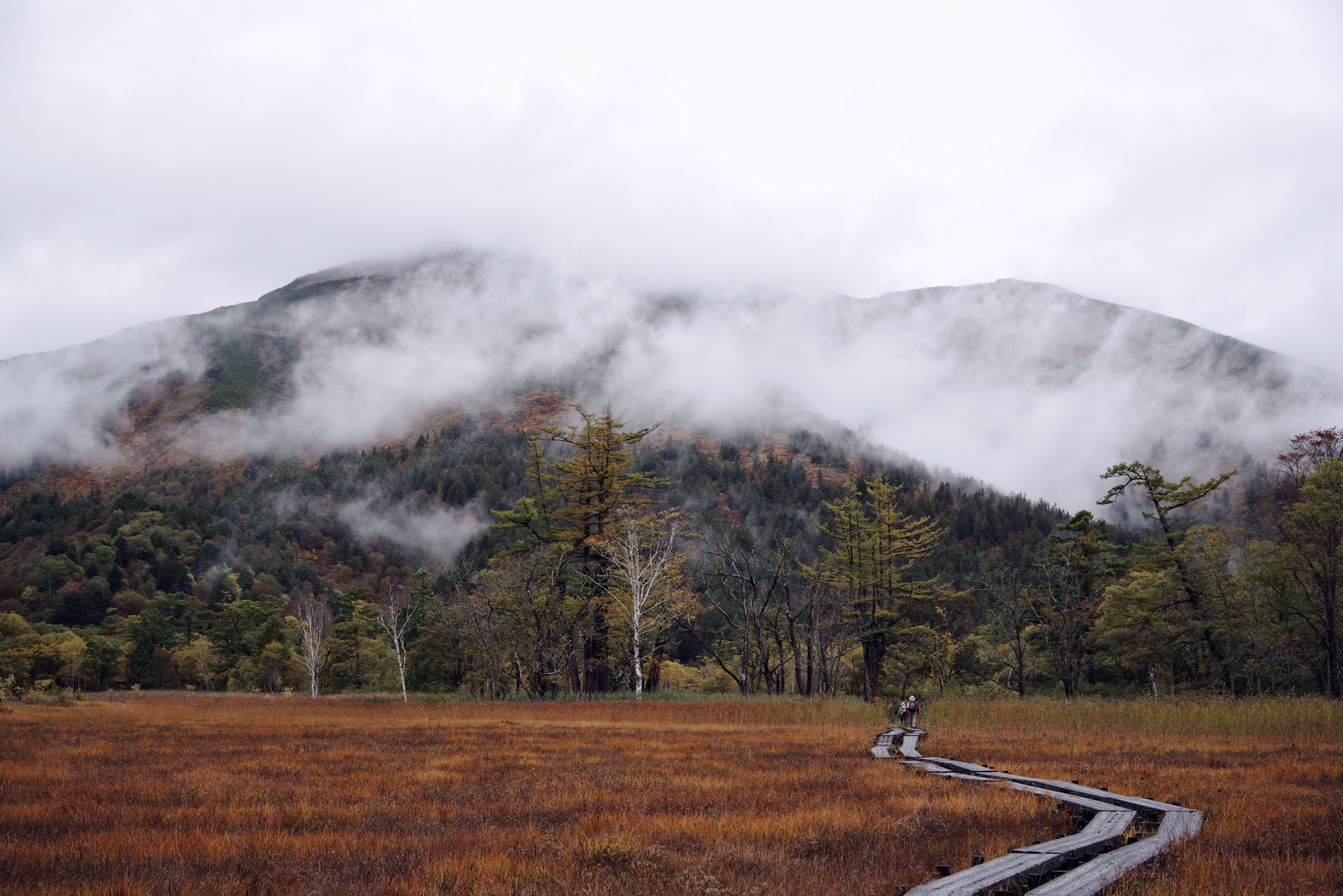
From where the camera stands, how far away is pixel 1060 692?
203ft

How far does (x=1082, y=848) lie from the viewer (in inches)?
282

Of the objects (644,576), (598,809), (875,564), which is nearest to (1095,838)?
(598,809)

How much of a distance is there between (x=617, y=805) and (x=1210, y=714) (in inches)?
931

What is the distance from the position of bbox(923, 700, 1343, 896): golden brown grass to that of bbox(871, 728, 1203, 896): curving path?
0.24 meters

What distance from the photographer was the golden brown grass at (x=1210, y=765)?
6977 mm

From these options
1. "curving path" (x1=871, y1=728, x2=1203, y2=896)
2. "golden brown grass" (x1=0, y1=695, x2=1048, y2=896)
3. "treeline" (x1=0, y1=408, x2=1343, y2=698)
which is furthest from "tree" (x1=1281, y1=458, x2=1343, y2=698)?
"curving path" (x1=871, y1=728, x2=1203, y2=896)

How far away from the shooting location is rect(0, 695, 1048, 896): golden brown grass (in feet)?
21.5

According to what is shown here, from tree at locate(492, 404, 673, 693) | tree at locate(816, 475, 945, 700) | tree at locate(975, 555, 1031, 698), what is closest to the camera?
tree at locate(492, 404, 673, 693)

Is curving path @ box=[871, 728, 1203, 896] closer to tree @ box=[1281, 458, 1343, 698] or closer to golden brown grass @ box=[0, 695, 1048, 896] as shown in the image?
golden brown grass @ box=[0, 695, 1048, 896]

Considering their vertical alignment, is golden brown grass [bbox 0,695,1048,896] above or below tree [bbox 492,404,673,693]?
below

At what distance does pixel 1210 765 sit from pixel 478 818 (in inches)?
596

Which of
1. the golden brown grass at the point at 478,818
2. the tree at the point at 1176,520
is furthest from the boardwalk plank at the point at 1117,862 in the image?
the tree at the point at 1176,520

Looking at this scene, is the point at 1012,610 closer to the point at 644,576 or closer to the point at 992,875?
the point at 644,576

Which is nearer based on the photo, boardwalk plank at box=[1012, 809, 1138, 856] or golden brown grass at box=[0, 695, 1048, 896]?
golden brown grass at box=[0, 695, 1048, 896]
